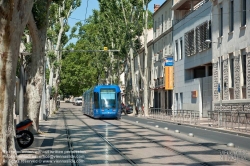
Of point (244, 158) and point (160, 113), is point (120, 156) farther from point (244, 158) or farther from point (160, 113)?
point (160, 113)

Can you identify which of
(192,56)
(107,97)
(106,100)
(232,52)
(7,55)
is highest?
(192,56)

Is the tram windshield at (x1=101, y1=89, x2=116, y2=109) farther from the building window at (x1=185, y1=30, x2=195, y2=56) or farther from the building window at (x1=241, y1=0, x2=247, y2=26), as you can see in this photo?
the building window at (x1=241, y1=0, x2=247, y2=26)

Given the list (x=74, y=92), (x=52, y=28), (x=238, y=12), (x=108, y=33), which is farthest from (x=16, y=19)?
(x=74, y=92)

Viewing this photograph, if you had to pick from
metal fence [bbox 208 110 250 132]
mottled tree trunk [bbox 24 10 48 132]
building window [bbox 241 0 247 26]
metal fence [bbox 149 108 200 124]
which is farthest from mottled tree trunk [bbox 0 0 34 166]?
building window [bbox 241 0 247 26]

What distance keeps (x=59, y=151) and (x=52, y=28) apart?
112ft

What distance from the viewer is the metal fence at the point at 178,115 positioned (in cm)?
3793

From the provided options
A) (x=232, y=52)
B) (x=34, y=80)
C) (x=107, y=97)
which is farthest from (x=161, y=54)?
(x=34, y=80)

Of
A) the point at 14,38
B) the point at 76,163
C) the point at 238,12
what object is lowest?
the point at 76,163

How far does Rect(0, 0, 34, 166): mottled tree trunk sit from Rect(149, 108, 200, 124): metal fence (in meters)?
27.0

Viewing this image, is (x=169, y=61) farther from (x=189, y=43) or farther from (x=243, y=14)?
(x=243, y=14)

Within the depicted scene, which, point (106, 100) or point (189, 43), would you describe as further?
point (189, 43)

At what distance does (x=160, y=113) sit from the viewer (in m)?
47.2

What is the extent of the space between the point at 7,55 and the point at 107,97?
3445 centimetres

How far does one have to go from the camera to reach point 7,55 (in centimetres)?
1083
